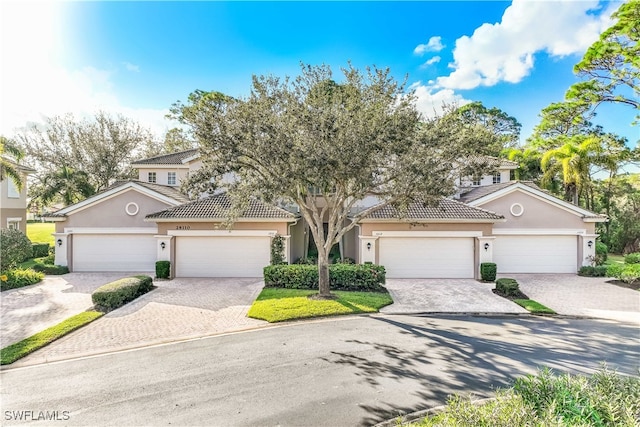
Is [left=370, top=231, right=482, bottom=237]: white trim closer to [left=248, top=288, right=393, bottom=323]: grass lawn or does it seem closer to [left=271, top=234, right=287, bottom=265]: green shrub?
[left=248, top=288, right=393, bottom=323]: grass lawn

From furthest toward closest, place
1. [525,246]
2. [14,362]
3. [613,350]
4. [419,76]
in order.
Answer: [525,246], [419,76], [613,350], [14,362]

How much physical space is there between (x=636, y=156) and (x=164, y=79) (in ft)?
109

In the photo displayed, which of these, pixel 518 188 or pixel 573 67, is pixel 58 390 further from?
pixel 573 67

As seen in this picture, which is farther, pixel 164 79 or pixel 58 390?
pixel 164 79

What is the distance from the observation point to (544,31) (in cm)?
1280

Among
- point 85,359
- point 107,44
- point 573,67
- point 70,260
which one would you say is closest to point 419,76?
point 573,67

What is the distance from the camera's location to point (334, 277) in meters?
15.1

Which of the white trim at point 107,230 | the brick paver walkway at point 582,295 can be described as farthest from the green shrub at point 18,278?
the brick paver walkway at point 582,295

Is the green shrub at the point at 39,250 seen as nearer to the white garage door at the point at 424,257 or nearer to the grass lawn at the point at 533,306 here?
the white garage door at the point at 424,257

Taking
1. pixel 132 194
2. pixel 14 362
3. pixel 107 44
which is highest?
pixel 107 44

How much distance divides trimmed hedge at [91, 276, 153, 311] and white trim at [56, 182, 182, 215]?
6.57 meters

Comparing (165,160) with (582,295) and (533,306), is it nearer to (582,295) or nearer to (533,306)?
(533,306)

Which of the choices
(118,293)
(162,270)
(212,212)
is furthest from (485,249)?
(118,293)

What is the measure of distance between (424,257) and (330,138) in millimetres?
10090
